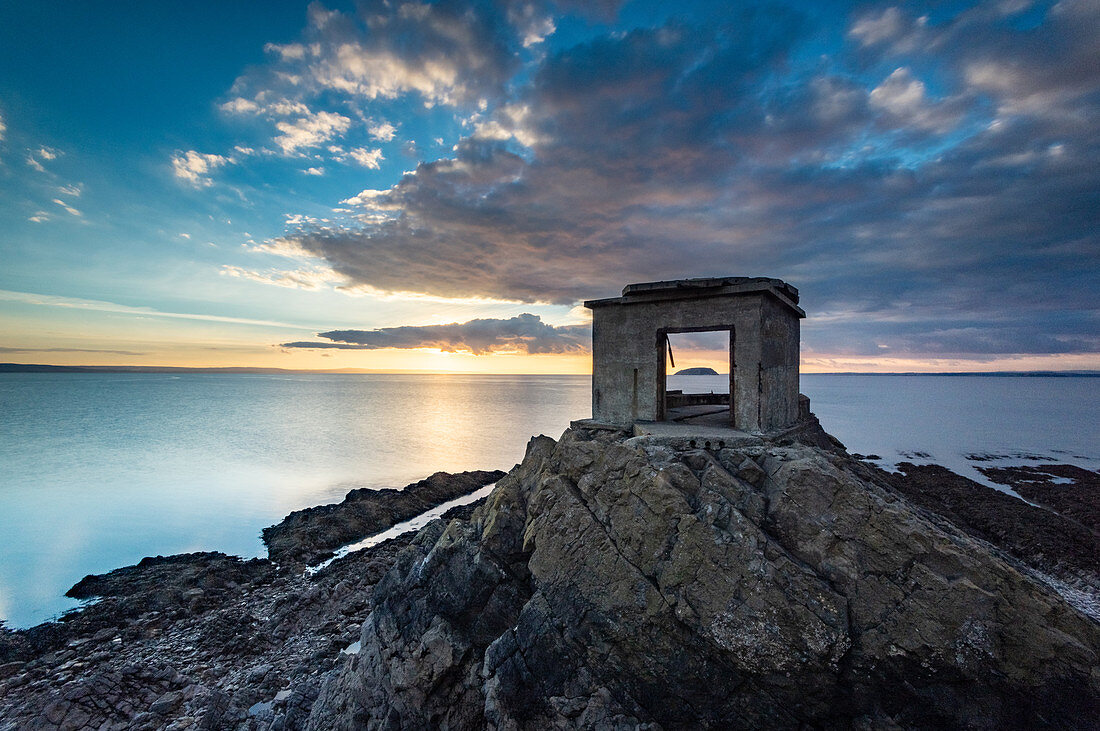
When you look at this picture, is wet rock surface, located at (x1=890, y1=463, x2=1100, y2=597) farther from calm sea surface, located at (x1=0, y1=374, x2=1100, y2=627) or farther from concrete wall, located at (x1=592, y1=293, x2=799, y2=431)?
concrete wall, located at (x1=592, y1=293, x2=799, y2=431)

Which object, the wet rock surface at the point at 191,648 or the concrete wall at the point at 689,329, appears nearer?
the wet rock surface at the point at 191,648

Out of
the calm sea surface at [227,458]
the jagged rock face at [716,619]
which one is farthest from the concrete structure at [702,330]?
the calm sea surface at [227,458]

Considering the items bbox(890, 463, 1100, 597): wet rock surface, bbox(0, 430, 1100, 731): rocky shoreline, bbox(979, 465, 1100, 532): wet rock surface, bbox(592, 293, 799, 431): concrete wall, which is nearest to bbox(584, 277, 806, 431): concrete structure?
bbox(592, 293, 799, 431): concrete wall

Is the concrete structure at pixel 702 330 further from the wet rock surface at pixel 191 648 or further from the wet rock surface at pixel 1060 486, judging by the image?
the wet rock surface at pixel 1060 486

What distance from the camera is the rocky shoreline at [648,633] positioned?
6.18 m

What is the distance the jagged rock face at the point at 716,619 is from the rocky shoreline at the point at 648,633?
0.03 meters

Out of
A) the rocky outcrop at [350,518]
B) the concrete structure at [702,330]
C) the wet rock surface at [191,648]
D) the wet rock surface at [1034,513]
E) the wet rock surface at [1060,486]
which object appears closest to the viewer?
the wet rock surface at [191,648]

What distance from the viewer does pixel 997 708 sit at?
588 centimetres

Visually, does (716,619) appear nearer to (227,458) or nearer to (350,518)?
(350,518)

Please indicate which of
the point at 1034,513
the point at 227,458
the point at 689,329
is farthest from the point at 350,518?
the point at 1034,513

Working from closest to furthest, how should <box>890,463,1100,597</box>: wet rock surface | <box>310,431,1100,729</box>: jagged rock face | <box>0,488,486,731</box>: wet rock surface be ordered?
<box>310,431,1100,729</box>: jagged rock face → <box>0,488,486,731</box>: wet rock surface → <box>890,463,1100,597</box>: wet rock surface

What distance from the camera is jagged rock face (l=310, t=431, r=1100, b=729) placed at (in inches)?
240

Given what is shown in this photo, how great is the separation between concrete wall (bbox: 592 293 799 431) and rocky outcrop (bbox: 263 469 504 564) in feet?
49.7

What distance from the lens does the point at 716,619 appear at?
22.1ft
